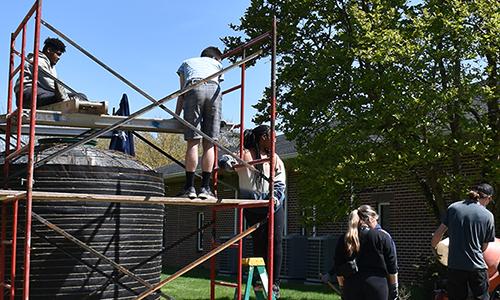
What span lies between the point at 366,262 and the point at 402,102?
6375 mm

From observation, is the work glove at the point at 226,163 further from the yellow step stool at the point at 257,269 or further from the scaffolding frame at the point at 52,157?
the yellow step stool at the point at 257,269

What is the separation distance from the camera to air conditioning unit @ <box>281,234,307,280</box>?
68.6 ft

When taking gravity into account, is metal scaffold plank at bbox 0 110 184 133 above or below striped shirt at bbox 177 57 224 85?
below

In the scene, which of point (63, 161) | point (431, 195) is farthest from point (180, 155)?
point (63, 161)

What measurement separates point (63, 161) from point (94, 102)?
1068 mm

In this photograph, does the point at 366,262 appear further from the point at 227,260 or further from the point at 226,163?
the point at 227,260

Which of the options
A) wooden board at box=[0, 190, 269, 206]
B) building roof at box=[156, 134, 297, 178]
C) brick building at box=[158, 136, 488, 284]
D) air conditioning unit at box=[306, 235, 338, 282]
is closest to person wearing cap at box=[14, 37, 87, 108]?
wooden board at box=[0, 190, 269, 206]

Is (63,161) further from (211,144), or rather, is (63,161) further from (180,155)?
(180,155)

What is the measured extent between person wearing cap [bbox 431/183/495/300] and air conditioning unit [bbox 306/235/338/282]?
37.6 ft

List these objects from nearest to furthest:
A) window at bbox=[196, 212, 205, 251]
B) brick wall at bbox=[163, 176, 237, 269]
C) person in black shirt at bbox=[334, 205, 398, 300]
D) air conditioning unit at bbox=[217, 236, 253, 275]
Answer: person in black shirt at bbox=[334, 205, 398, 300], air conditioning unit at bbox=[217, 236, 253, 275], brick wall at bbox=[163, 176, 237, 269], window at bbox=[196, 212, 205, 251]

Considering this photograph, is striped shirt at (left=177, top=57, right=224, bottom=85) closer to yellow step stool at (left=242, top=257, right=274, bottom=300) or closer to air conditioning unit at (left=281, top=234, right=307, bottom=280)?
yellow step stool at (left=242, top=257, right=274, bottom=300)

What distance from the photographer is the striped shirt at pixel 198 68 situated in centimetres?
703

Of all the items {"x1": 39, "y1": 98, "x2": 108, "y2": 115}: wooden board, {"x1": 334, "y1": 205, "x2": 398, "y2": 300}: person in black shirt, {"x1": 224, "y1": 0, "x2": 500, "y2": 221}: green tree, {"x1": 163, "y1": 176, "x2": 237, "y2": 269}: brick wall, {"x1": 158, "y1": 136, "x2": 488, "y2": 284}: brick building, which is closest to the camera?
{"x1": 39, "y1": 98, "x2": 108, "y2": 115}: wooden board

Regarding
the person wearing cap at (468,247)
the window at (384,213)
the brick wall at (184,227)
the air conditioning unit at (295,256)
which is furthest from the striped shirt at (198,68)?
the brick wall at (184,227)
